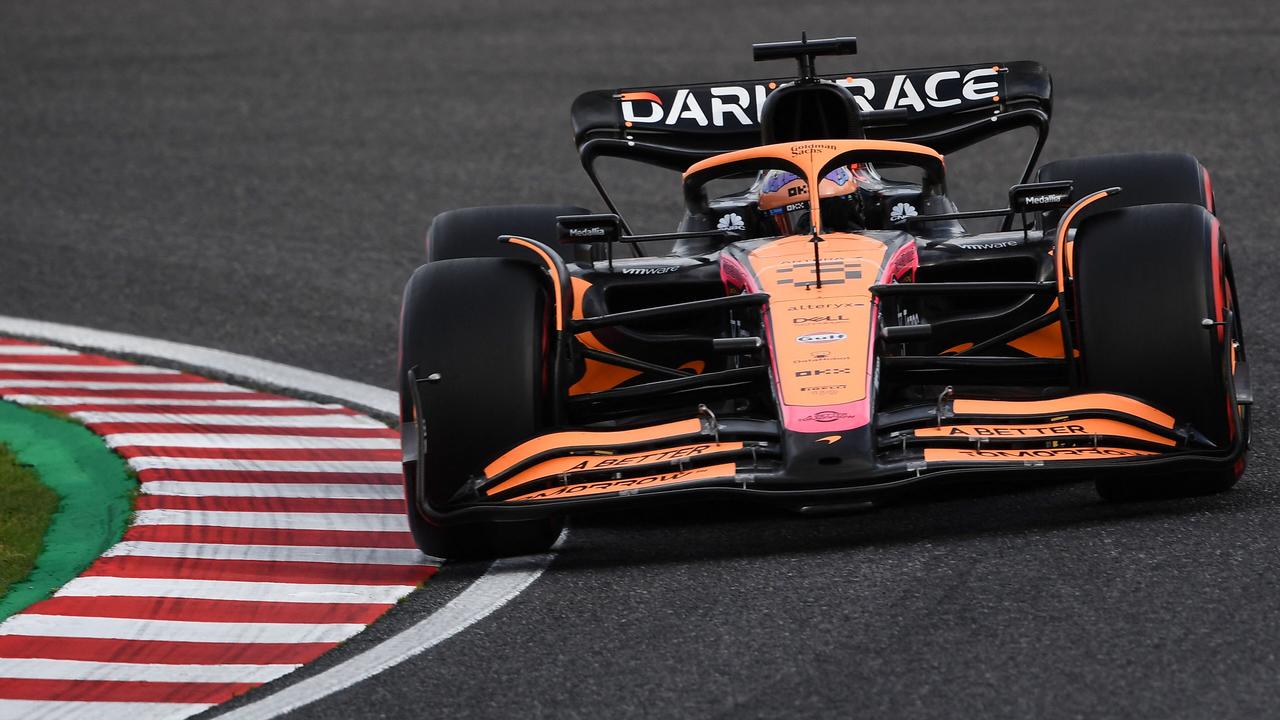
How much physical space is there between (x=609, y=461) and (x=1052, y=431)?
135 centimetres

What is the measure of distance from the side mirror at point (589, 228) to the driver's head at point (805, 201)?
0.78 metres

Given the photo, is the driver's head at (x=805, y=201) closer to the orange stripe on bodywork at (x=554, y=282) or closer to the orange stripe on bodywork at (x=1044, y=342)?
the orange stripe on bodywork at (x=1044, y=342)

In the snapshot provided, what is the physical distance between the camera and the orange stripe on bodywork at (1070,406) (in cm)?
603

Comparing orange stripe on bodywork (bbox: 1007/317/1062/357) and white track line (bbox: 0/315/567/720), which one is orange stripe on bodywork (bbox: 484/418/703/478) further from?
orange stripe on bodywork (bbox: 1007/317/1062/357)

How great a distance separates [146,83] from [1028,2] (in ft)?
30.5

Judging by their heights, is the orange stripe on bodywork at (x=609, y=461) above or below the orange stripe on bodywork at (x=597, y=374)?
below

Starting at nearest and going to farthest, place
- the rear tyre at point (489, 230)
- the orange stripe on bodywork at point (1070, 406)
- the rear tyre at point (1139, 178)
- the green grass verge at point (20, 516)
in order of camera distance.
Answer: the orange stripe on bodywork at point (1070, 406)
the green grass verge at point (20, 516)
the rear tyre at point (1139, 178)
the rear tyre at point (489, 230)

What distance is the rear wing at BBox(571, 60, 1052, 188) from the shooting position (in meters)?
8.80

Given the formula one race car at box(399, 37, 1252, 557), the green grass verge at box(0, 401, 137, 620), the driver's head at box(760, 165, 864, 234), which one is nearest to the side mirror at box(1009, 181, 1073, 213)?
the formula one race car at box(399, 37, 1252, 557)

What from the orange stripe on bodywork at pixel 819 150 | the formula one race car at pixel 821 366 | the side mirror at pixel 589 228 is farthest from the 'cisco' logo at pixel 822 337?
the orange stripe on bodywork at pixel 819 150

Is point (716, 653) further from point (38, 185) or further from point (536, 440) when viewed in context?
point (38, 185)

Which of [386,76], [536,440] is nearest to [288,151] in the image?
[386,76]

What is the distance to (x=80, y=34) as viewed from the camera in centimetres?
2162

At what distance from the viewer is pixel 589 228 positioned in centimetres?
706
